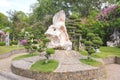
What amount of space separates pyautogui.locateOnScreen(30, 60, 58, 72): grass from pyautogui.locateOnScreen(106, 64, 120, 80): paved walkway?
2.58 m

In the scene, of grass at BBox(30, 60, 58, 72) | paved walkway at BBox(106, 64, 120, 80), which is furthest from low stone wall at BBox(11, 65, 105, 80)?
paved walkway at BBox(106, 64, 120, 80)

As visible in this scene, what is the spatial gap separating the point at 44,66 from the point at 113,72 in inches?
146

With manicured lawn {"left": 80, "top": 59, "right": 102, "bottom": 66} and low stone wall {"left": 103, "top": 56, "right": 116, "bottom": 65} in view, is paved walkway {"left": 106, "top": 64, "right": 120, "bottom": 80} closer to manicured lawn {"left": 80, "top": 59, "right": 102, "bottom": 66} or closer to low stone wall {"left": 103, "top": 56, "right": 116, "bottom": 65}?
low stone wall {"left": 103, "top": 56, "right": 116, "bottom": 65}

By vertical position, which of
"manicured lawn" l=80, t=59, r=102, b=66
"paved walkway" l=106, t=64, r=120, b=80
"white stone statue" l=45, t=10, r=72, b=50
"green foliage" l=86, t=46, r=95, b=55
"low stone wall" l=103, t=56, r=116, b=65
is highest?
"white stone statue" l=45, t=10, r=72, b=50

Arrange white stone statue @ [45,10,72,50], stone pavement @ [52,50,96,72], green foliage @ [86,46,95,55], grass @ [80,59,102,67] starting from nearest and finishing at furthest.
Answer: stone pavement @ [52,50,96,72]
grass @ [80,59,102,67]
green foliage @ [86,46,95,55]
white stone statue @ [45,10,72,50]

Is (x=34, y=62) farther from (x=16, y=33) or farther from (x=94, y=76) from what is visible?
(x=16, y=33)

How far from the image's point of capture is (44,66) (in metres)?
11.4

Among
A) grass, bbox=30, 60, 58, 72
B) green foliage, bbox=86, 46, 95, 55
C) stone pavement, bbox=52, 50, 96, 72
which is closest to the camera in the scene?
grass, bbox=30, 60, 58, 72

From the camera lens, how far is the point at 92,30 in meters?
24.9

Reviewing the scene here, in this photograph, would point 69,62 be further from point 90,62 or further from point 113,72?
point 113,72

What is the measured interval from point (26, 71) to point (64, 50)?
3309 millimetres

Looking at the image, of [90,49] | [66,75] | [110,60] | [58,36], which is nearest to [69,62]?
[90,49]

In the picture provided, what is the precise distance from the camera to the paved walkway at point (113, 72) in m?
11.6

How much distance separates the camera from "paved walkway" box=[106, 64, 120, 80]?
38.2 feet
